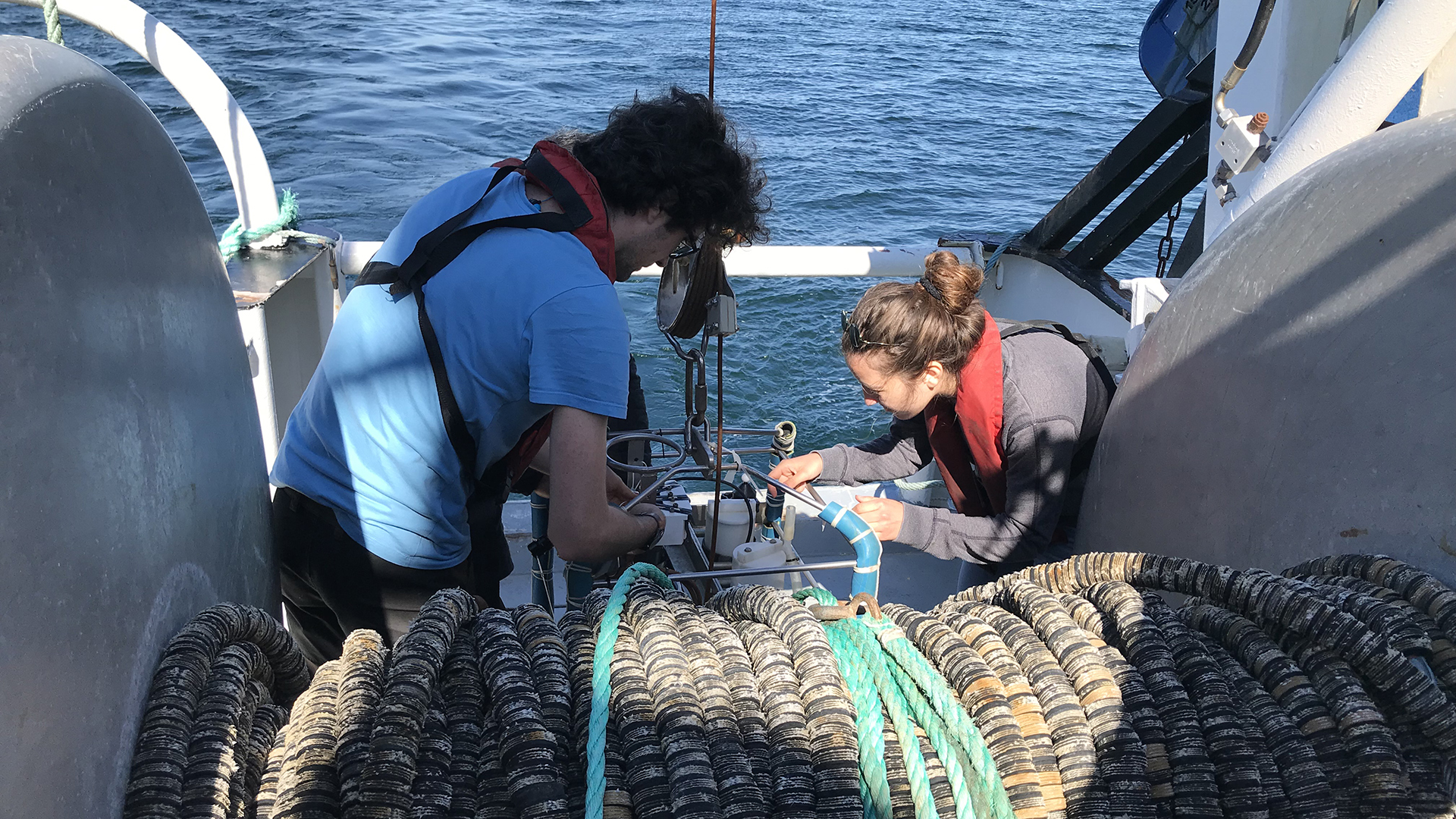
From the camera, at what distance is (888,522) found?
2.36 meters

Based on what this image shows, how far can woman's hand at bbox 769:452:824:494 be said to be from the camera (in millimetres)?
2660

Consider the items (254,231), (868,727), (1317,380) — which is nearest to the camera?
(868,727)

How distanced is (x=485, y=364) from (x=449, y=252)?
0.19 m

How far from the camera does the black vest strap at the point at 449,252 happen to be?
169cm

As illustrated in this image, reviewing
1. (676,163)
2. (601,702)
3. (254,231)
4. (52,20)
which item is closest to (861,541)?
(676,163)

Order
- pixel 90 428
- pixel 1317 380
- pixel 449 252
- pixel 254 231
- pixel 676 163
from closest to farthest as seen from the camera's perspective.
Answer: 1. pixel 90 428
2. pixel 1317 380
3. pixel 449 252
4. pixel 676 163
5. pixel 254 231

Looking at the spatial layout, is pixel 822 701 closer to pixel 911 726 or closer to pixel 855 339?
pixel 911 726

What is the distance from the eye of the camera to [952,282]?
2.16 meters

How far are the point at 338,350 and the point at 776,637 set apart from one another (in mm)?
960

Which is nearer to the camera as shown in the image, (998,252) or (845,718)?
(845,718)

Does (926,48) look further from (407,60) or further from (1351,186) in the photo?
(1351,186)

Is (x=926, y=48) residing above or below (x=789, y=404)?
above


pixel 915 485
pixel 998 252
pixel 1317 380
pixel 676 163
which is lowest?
pixel 915 485

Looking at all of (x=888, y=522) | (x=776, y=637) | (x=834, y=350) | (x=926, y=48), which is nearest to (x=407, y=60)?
(x=926, y=48)
